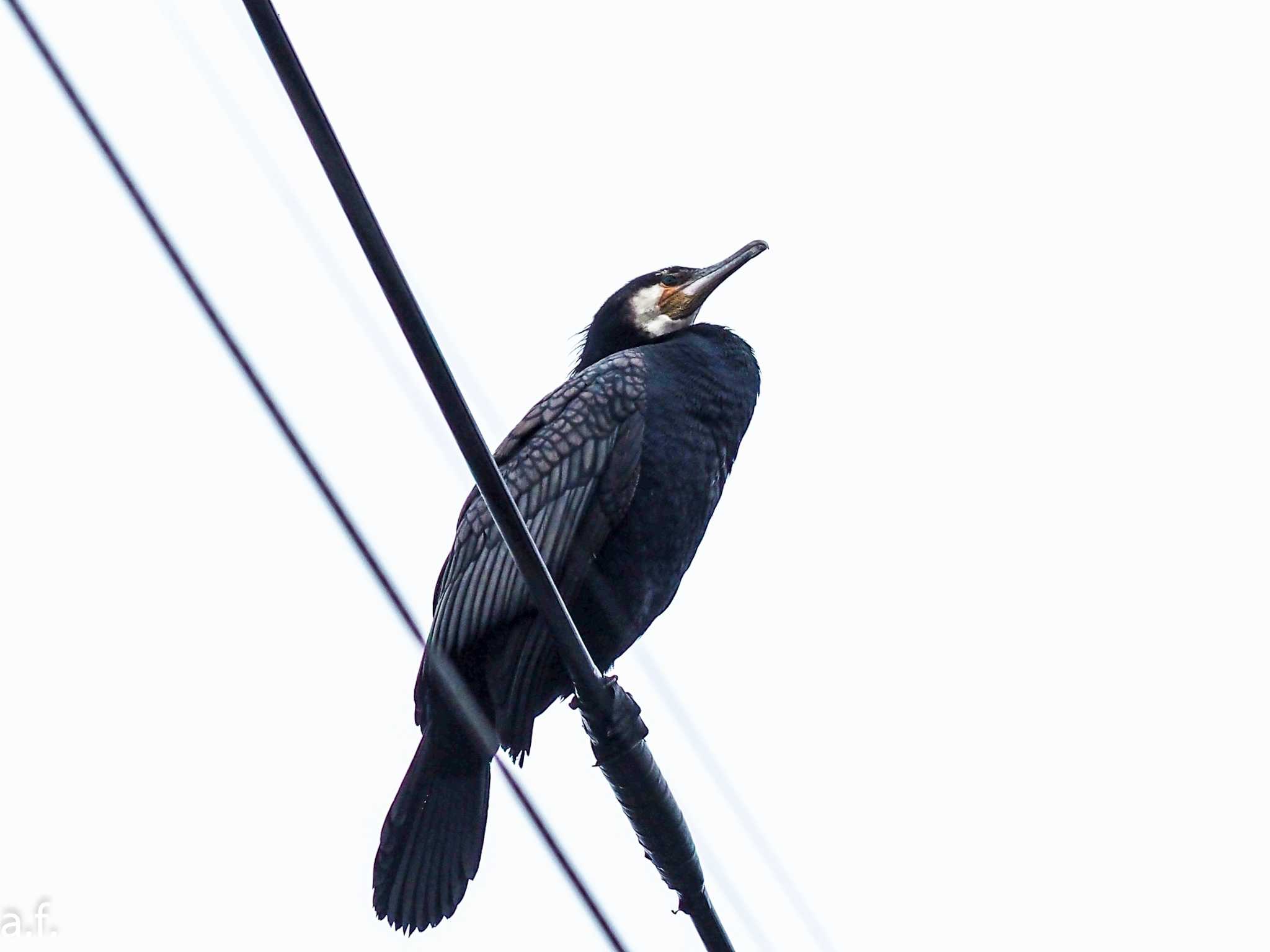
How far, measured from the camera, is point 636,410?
213 inches

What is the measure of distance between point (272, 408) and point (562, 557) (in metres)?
2.38

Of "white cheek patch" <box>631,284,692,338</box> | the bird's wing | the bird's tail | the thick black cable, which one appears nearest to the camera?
the thick black cable

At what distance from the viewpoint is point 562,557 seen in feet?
16.9

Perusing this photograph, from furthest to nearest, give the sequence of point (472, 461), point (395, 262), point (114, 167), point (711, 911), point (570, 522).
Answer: point (570, 522) < point (711, 911) < point (472, 461) < point (395, 262) < point (114, 167)

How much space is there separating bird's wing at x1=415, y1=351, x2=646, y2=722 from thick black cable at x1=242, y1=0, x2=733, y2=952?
125 cm

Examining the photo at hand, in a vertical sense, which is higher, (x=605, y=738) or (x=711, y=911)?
(x=605, y=738)

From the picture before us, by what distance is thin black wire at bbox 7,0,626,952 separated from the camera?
2.54 metres

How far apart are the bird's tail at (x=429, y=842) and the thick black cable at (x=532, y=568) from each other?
1.24 metres

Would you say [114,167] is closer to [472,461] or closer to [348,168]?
[348,168]

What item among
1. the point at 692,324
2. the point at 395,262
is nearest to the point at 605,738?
the point at 395,262

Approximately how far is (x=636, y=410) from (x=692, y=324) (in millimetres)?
902

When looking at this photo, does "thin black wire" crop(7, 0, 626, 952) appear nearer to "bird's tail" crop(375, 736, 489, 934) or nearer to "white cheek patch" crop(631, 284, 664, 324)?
"bird's tail" crop(375, 736, 489, 934)

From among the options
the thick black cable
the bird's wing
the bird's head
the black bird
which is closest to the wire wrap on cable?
the thick black cable

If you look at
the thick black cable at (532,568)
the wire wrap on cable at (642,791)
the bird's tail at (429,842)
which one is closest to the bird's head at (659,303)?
the bird's tail at (429,842)
